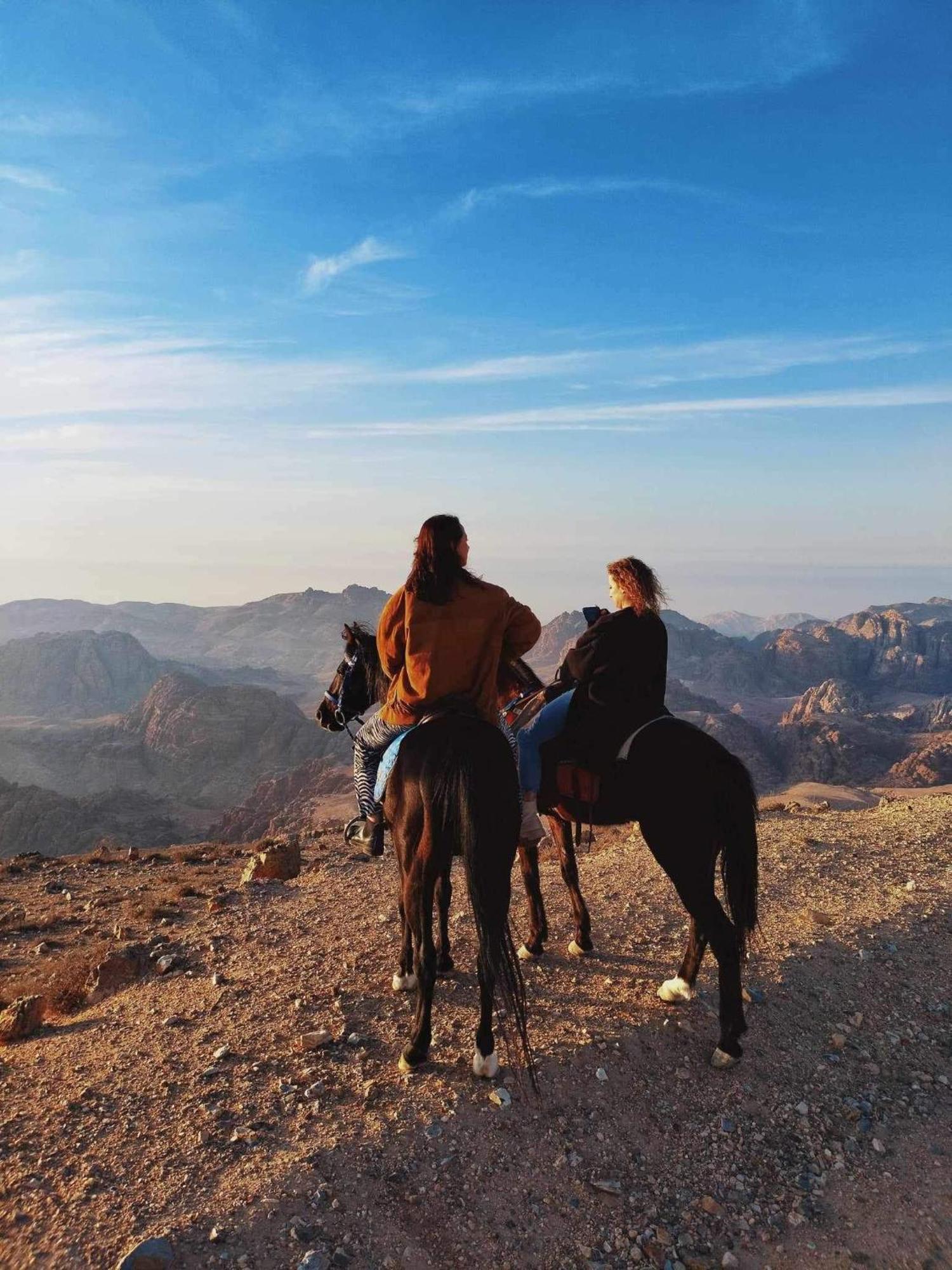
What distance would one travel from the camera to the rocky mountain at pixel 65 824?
43.4m

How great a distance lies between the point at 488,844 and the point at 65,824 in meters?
50.2

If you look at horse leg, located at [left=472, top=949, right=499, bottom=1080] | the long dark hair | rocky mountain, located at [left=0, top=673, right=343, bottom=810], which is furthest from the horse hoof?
rocky mountain, located at [left=0, top=673, right=343, bottom=810]

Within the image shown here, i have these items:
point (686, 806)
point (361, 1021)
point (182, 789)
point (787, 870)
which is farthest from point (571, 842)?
point (182, 789)

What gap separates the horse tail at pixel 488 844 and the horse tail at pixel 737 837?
1459 mm

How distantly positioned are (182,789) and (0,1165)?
68560 mm

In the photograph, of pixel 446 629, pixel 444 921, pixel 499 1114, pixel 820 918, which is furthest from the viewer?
pixel 820 918

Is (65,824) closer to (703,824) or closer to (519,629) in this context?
(519,629)

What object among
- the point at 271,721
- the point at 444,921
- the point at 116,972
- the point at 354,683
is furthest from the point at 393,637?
the point at 271,721

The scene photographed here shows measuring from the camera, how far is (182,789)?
2623 inches

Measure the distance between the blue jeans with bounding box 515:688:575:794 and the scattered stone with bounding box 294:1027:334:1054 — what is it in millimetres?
2178

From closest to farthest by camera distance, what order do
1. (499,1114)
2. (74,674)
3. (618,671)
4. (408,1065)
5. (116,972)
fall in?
(499,1114), (408,1065), (618,671), (116,972), (74,674)

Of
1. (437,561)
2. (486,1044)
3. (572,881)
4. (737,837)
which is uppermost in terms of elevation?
(437,561)

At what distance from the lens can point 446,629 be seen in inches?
183

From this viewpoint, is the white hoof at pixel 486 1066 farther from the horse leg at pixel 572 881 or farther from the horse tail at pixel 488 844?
the horse leg at pixel 572 881
